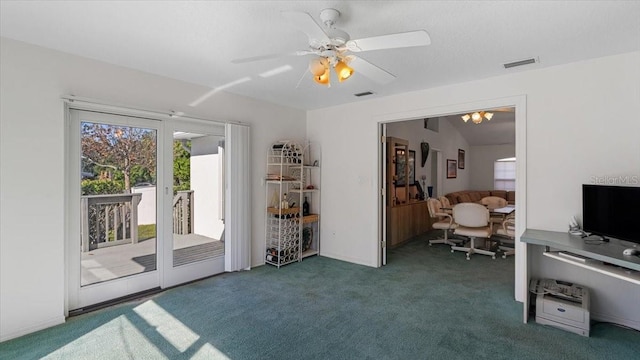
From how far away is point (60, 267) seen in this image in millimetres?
2639

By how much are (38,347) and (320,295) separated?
2358 millimetres

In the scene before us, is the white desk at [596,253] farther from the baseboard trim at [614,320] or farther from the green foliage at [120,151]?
the green foliage at [120,151]

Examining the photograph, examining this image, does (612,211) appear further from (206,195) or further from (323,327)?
(206,195)

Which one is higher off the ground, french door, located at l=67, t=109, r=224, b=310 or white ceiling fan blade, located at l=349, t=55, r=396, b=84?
white ceiling fan blade, located at l=349, t=55, r=396, b=84

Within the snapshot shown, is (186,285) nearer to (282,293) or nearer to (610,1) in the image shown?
(282,293)

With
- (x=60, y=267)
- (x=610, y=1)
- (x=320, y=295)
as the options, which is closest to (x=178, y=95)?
(x=60, y=267)

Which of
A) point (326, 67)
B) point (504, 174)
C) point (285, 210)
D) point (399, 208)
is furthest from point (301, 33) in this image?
point (504, 174)

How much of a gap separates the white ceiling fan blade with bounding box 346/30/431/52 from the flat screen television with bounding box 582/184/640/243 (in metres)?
2.06

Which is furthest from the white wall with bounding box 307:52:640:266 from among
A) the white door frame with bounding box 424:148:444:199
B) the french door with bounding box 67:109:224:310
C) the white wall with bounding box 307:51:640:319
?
the white door frame with bounding box 424:148:444:199

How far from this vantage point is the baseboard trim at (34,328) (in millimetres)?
2367

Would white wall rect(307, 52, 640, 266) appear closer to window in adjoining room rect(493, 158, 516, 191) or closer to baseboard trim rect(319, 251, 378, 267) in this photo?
baseboard trim rect(319, 251, 378, 267)

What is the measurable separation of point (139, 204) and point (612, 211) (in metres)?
4.40

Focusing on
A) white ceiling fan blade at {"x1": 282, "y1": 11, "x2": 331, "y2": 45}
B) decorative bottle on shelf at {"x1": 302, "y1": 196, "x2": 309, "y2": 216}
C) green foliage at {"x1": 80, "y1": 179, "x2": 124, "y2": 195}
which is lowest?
decorative bottle on shelf at {"x1": 302, "y1": 196, "x2": 309, "y2": 216}

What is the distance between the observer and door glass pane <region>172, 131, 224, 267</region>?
11.6 feet
